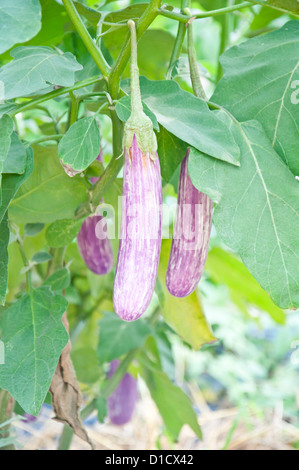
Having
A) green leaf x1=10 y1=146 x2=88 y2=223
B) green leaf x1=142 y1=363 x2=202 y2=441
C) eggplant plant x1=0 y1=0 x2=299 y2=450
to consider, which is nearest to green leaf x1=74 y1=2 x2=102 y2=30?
eggplant plant x1=0 y1=0 x2=299 y2=450

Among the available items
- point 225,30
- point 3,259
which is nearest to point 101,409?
point 3,259

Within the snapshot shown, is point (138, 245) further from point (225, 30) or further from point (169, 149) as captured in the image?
point (225, 30)

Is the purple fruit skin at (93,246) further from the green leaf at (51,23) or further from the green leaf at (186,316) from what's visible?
the green leaf at (51,23)

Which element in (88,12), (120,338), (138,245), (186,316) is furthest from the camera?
(120,338)

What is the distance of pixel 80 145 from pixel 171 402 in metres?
0.48

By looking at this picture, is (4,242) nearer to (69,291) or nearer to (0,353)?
(0,353)

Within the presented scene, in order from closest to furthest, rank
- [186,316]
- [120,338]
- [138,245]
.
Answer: [138,245], [186,316], [120,338]

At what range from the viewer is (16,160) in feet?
1.16

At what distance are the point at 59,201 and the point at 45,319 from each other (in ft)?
0.31

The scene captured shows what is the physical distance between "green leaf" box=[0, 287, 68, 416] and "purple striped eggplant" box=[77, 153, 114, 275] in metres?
0.06

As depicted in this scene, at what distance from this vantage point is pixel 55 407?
0.46 m

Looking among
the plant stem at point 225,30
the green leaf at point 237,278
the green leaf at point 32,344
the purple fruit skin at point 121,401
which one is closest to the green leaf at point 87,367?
the purple fruit skin at point 121,401

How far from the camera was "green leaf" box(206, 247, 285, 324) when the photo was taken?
2.39ft

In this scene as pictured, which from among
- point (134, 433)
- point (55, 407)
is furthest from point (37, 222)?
point (134, 433)
